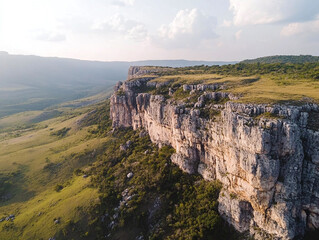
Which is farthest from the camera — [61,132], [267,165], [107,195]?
[61,132]

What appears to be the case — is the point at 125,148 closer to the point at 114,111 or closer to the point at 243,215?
the point at 114,111

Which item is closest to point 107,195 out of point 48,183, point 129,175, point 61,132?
point 129,175

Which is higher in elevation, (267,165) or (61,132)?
(267,165)

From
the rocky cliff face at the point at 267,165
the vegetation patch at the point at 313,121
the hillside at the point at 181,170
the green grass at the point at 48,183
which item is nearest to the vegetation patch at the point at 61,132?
the green grass at the point at 48,183

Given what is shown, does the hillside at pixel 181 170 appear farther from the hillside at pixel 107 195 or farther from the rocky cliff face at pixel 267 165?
the hillside at pixel 107 195

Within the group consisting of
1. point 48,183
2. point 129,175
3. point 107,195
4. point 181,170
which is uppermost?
point 181,170

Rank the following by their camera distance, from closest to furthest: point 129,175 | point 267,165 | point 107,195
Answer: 1. point 267,165
2. point 107,195
3. point 129,175

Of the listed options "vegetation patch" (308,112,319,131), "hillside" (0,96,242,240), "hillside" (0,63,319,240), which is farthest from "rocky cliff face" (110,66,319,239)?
"hillside" (0,96,242,240)

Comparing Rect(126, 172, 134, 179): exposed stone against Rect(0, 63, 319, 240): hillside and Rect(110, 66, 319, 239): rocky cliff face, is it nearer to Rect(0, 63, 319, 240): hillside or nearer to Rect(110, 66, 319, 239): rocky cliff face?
Rect(0, 63, 319, 240): hillside

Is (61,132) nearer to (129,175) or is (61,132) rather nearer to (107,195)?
(129,175)

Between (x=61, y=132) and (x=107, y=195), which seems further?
(x=61, y=132)

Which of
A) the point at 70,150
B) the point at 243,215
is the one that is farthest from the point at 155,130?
the point at 70,150
